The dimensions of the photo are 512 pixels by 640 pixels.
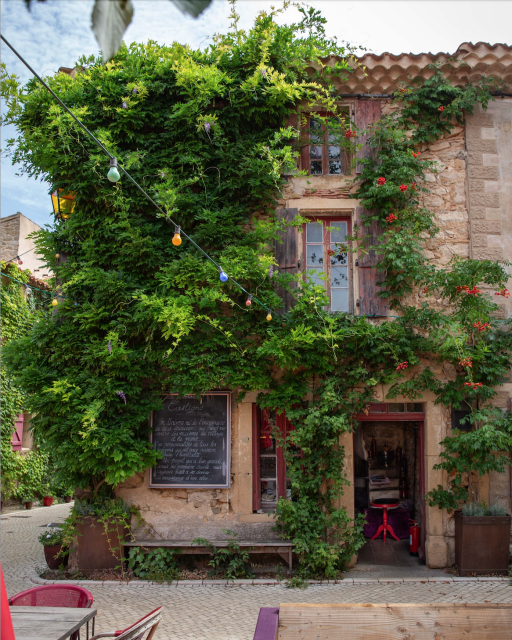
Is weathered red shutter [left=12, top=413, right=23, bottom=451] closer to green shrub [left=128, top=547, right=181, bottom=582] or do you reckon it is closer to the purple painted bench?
green shrub [left=128, top=547, right=181, bottom=582]

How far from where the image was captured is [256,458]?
7066 mm

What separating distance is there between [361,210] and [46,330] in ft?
14.5

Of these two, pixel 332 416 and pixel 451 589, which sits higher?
pixel 332 416

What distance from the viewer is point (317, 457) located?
6664 millimetres

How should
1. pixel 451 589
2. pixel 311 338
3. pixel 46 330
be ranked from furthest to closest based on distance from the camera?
1. pixel 46 330
2. pixel 311 338
3. pixel 451 589

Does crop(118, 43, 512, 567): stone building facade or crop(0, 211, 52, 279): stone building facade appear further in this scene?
crop(0, 211, 52, 279): stone building facade

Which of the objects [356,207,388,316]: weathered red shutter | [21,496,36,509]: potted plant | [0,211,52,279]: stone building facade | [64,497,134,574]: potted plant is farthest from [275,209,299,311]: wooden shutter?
[21,496,36,509]: potted plant

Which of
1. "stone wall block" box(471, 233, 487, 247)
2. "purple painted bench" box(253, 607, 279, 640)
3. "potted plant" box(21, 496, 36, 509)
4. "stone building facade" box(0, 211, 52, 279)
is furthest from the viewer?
"potted plant" box(21, 496, 36, 509)

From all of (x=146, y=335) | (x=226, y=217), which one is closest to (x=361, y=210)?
(x=226, y=217)

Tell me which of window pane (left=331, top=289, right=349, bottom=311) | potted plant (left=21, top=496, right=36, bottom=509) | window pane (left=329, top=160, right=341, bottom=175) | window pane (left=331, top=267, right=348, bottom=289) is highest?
window pane (left=329, top=160, right=341, bottom=175)

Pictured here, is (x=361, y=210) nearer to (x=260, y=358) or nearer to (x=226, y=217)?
(x=226, y=217)

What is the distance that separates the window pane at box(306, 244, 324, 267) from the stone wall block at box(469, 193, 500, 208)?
2.12m

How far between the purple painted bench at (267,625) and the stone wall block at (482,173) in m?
6.60

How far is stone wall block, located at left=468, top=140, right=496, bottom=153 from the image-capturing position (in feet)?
24.3
